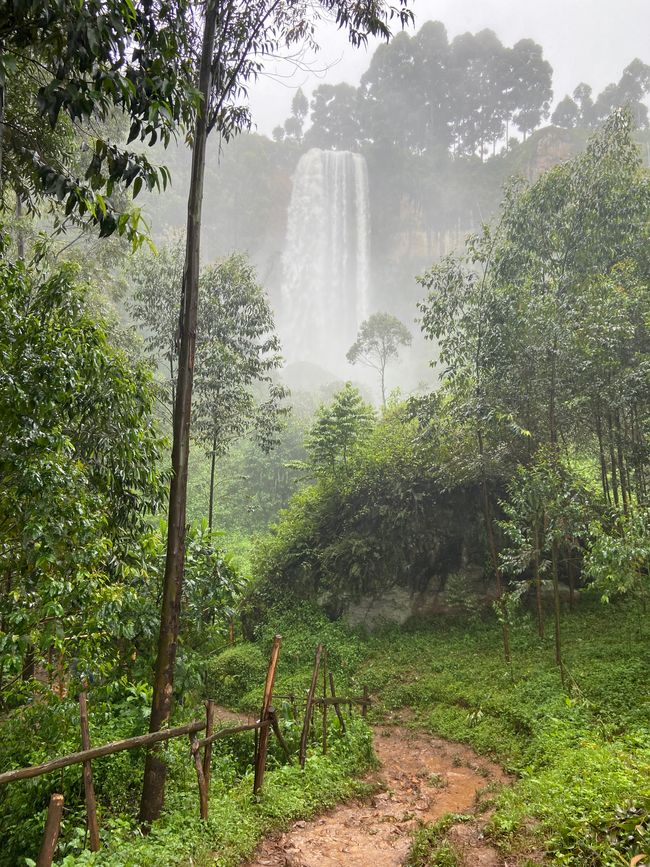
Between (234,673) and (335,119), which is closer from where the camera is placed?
(234,673)

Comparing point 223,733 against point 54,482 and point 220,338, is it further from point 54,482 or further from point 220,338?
point 220,338

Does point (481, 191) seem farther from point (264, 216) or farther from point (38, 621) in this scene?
point (38, 621)

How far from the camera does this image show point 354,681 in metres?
12.1

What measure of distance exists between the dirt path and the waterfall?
201 feet

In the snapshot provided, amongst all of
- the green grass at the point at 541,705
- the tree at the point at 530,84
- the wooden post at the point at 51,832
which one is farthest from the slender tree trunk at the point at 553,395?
the tree at the point at 530,84

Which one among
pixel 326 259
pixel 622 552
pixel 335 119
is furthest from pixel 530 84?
pixel 622 552

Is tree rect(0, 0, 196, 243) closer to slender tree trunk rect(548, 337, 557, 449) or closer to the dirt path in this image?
the dirt path

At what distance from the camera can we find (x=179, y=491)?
18.0 ft

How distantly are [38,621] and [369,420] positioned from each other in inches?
621

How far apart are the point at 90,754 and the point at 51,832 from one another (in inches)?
51.9

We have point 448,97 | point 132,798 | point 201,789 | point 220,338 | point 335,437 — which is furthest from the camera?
point 448,97

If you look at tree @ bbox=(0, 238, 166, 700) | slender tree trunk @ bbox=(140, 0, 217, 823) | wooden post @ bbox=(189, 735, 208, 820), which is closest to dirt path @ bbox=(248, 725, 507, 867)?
wooden post @ bbox=(189, 735, 208, 820)

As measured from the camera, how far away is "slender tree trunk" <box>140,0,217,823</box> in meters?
5.27

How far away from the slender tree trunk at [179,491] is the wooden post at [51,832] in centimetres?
204
